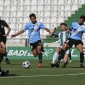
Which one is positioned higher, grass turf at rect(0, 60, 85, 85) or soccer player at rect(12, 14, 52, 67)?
soccer player at rect(12, 14, 52, 67)

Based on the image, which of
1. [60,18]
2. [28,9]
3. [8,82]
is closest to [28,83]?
[8,82]

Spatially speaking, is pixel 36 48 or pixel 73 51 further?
pixel 73 51

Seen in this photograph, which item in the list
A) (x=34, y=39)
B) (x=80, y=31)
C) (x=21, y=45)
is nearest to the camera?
(x=80, y=31)

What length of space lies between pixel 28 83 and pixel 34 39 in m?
7.15

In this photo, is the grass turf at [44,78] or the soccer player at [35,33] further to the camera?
the soccer player at [35,33]

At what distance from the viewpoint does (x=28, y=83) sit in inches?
322

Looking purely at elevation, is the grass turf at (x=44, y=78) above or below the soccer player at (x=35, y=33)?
below

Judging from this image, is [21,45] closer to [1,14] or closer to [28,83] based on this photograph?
[1,14]

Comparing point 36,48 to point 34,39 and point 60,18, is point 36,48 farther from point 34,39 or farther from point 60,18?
point 60,18

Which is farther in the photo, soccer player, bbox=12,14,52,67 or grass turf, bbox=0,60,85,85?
soccer player, bbox=12,14,52,67

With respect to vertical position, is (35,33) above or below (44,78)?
above

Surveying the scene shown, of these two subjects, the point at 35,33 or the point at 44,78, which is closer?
the point at 44,78

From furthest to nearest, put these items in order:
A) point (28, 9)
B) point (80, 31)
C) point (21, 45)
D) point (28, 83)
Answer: point (28, 9) → point (21, 45) → point (80, 31) → point (28, 83)

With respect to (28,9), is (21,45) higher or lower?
lower
